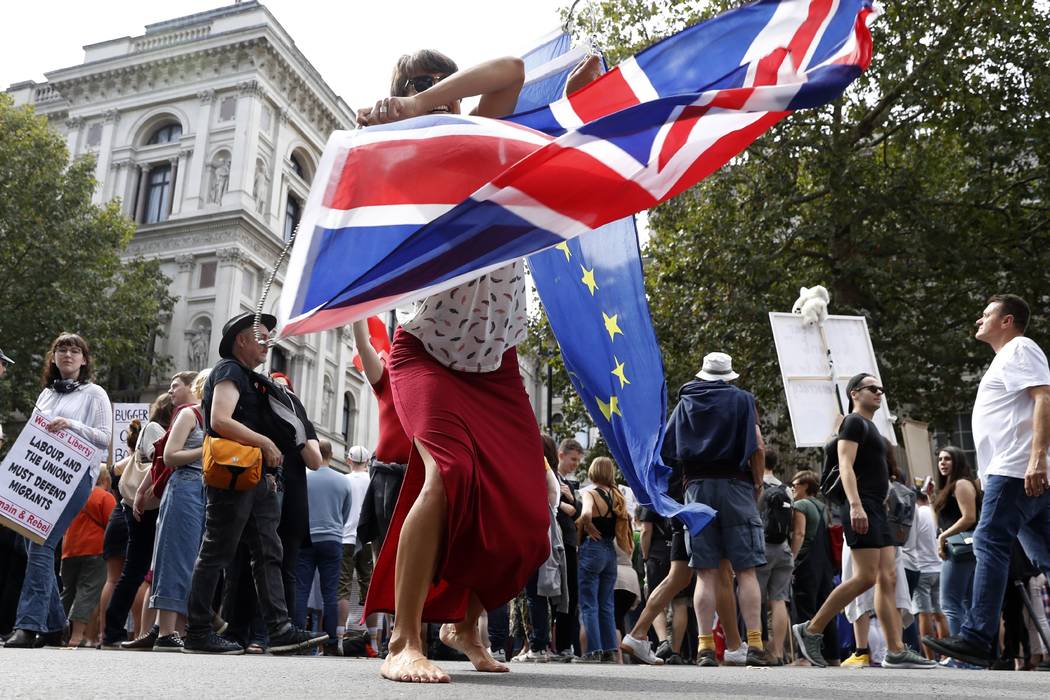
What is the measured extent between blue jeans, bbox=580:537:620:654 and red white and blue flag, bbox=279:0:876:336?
5.20 meters

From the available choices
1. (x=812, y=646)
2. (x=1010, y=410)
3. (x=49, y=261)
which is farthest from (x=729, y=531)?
(x=49, y=261)

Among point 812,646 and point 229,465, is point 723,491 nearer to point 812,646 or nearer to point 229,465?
point 812,646

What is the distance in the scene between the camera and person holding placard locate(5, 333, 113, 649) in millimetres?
6270

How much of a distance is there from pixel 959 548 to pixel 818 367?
295 centimetres

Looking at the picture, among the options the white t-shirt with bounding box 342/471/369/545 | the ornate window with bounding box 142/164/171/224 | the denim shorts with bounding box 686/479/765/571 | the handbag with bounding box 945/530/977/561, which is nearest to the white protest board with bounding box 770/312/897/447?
the handbag with bounding box 945/530/977/561

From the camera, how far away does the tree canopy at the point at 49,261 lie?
90.9 ft

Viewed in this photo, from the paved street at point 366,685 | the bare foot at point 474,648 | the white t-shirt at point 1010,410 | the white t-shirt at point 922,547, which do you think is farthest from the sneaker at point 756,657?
the white t-shirt at point 922,547

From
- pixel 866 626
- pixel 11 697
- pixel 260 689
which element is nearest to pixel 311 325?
pixel 260 689

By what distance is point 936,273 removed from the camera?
1852 centimetres

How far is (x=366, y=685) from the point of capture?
274 centimetres

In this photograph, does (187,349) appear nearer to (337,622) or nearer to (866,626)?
(337,622)

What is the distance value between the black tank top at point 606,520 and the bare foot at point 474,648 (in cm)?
449

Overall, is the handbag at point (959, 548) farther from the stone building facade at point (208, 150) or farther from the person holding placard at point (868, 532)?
the stone building facade at point (208, 150)

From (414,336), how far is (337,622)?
6.25 meters
